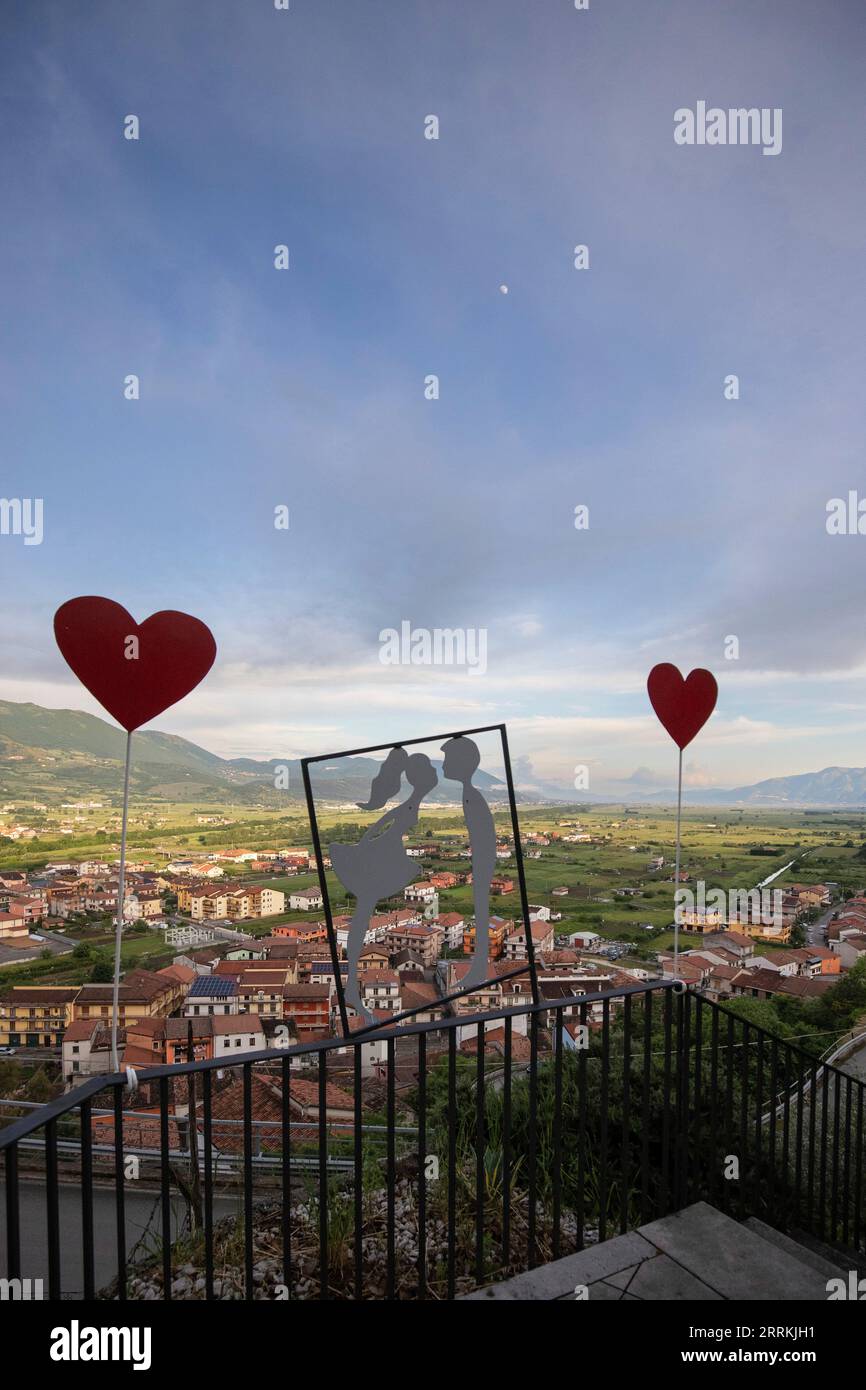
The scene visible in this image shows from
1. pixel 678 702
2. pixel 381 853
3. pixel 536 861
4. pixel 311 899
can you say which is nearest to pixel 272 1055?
pixel 381 853

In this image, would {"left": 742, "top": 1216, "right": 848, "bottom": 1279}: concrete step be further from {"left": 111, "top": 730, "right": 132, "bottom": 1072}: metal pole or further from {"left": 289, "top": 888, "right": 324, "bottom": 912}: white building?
{"left": 111, "top": 730, "right": 132, "bottom": 1072}: metal pole

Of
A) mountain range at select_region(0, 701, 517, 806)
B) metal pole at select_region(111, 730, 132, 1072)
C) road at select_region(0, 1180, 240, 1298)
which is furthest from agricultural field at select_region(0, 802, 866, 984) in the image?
road at select_region(0, 1180, 240, 1298)

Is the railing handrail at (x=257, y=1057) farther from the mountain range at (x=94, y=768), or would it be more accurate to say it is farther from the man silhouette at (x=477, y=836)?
the mountain range at (x=94, y=768)

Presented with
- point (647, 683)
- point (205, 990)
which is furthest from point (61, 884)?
point (647, 683)

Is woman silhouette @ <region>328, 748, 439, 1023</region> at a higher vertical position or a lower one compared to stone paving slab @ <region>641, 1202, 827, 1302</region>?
higher

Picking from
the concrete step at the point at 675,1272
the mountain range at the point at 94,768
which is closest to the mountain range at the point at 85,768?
the mountain range at the point at 94,768

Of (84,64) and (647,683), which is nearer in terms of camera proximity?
(647,683)

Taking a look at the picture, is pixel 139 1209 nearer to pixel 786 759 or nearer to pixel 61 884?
pixel 61 884
